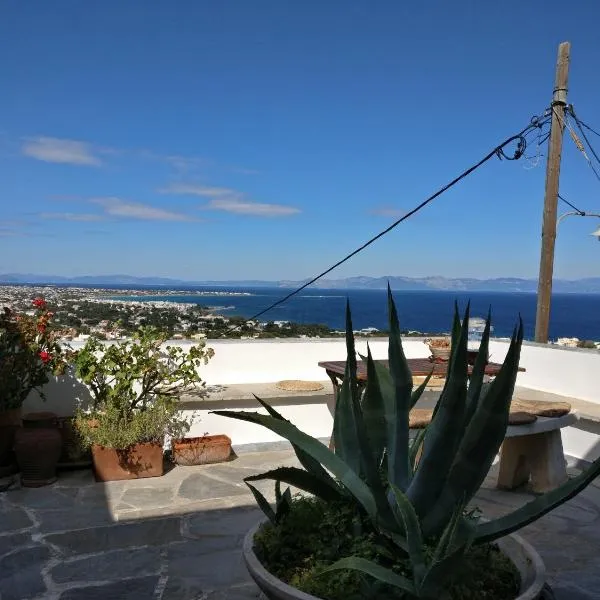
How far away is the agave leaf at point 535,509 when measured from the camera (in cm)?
145

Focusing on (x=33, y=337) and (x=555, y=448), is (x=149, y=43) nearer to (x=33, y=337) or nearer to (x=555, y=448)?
(x=33, y=337)

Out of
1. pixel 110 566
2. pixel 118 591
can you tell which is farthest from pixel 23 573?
pixel 118 591

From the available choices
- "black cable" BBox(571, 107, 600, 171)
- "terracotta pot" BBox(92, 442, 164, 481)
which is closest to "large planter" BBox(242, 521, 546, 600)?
"terracotta pot" BBox(92, 442, 164, 481)

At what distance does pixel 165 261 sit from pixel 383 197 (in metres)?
15.3

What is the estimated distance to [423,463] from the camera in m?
1.57

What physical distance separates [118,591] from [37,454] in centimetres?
168

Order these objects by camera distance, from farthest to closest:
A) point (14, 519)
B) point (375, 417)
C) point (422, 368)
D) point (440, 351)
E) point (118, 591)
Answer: point (440, 351) → point (422, 368) → point (14, 519) → point (118, 591) → point (375, 417)

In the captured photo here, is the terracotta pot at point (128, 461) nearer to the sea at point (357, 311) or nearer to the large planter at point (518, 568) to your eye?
the sea at point (357, 311)

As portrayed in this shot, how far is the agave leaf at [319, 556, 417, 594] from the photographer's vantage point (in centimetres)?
137

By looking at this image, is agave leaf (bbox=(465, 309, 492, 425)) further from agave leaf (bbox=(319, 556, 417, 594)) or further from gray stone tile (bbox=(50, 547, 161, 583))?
gray stone tile (bbox=(50, 547, 161, 583))

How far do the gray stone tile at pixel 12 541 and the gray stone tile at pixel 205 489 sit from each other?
99 cm

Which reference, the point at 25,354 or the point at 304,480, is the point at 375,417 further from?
the point at 25,354

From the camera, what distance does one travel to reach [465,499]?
1505 mm

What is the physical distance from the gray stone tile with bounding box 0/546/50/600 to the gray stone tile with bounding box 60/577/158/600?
160mm
